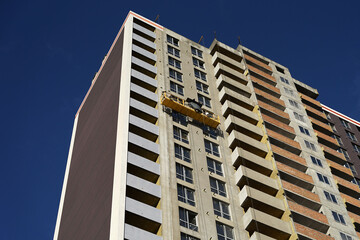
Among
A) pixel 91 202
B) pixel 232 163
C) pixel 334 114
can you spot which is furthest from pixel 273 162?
pixel 334 114

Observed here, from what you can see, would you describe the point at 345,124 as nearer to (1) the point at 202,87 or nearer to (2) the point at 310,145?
(2) the point at 310,145

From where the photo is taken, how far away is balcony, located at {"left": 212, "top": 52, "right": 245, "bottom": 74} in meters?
75.3

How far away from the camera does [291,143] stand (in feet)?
214

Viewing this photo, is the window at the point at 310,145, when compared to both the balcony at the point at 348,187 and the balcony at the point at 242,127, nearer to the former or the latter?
the balcony at the point at 348,187

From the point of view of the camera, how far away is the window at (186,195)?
161 feet

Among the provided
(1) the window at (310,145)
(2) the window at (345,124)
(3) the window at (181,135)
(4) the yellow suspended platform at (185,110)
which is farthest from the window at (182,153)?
(2) the window at (345,124)

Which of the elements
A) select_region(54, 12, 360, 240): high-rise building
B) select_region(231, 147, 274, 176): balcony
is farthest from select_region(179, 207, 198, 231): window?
select_region(231, 147, 274, 176): balcony

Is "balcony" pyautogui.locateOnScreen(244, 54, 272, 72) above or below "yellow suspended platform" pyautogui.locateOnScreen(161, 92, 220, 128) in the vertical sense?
above

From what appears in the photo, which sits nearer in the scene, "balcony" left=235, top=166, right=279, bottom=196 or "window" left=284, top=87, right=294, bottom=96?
"balcony" left=235, top=166, right=279, bottom=196

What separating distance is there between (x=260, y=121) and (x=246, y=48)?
21.0 m

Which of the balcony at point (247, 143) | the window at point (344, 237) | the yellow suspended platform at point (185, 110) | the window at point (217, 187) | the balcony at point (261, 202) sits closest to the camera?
the window at point (217, 187)

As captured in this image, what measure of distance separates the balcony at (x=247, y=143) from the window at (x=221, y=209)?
1035cm

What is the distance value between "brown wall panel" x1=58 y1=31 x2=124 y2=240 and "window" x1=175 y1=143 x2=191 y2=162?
6985 mm

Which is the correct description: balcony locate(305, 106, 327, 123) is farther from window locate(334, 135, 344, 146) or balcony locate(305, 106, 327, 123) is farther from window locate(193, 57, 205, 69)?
window locate(193, 57, 205, 69)
